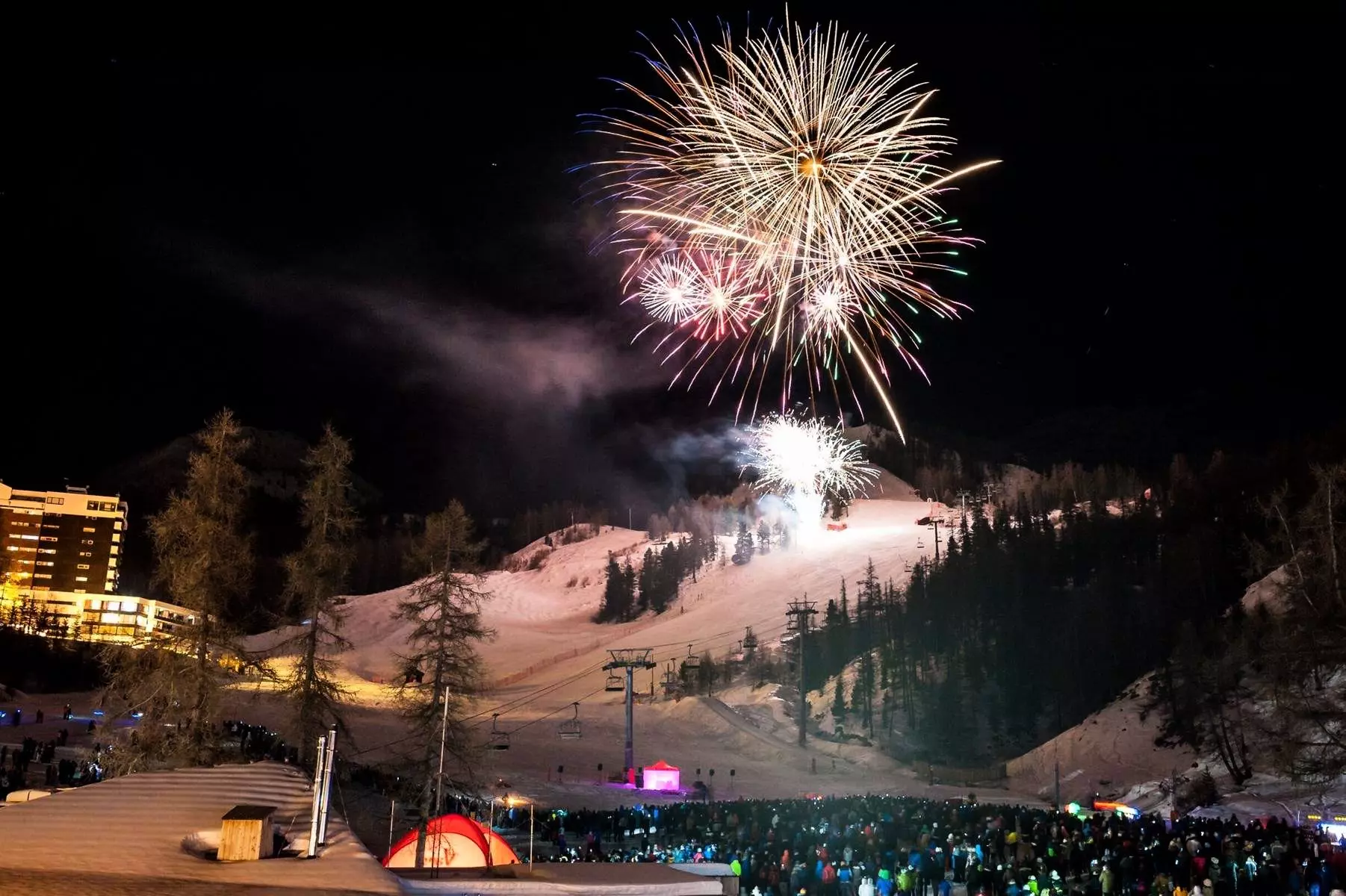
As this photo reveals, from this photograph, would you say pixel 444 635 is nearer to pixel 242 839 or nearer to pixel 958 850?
pixel 958 850

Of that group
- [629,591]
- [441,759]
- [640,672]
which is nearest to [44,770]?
[441,759]

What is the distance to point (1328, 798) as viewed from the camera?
3509 centimetres

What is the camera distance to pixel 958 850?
69.6ft

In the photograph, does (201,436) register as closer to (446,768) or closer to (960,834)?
(446,768)

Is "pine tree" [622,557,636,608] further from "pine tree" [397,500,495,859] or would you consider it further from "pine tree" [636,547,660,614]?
"pine tree" [397,500,495,859]

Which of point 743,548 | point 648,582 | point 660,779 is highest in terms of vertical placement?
point 743,548

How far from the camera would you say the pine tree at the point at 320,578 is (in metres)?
25.8

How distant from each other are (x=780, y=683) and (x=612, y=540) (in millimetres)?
96062

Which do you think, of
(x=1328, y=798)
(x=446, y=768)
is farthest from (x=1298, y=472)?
(x=446, y=768)

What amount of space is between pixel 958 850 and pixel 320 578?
17564 mm

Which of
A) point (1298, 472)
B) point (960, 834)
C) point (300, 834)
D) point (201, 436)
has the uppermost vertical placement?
point (1298, 472)

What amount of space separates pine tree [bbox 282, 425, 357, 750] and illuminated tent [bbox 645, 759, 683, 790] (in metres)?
18.9

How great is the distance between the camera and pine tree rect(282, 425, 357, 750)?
25.8m

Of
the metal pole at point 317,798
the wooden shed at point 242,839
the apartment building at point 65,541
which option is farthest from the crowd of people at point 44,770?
the apartment building at point 65,541
